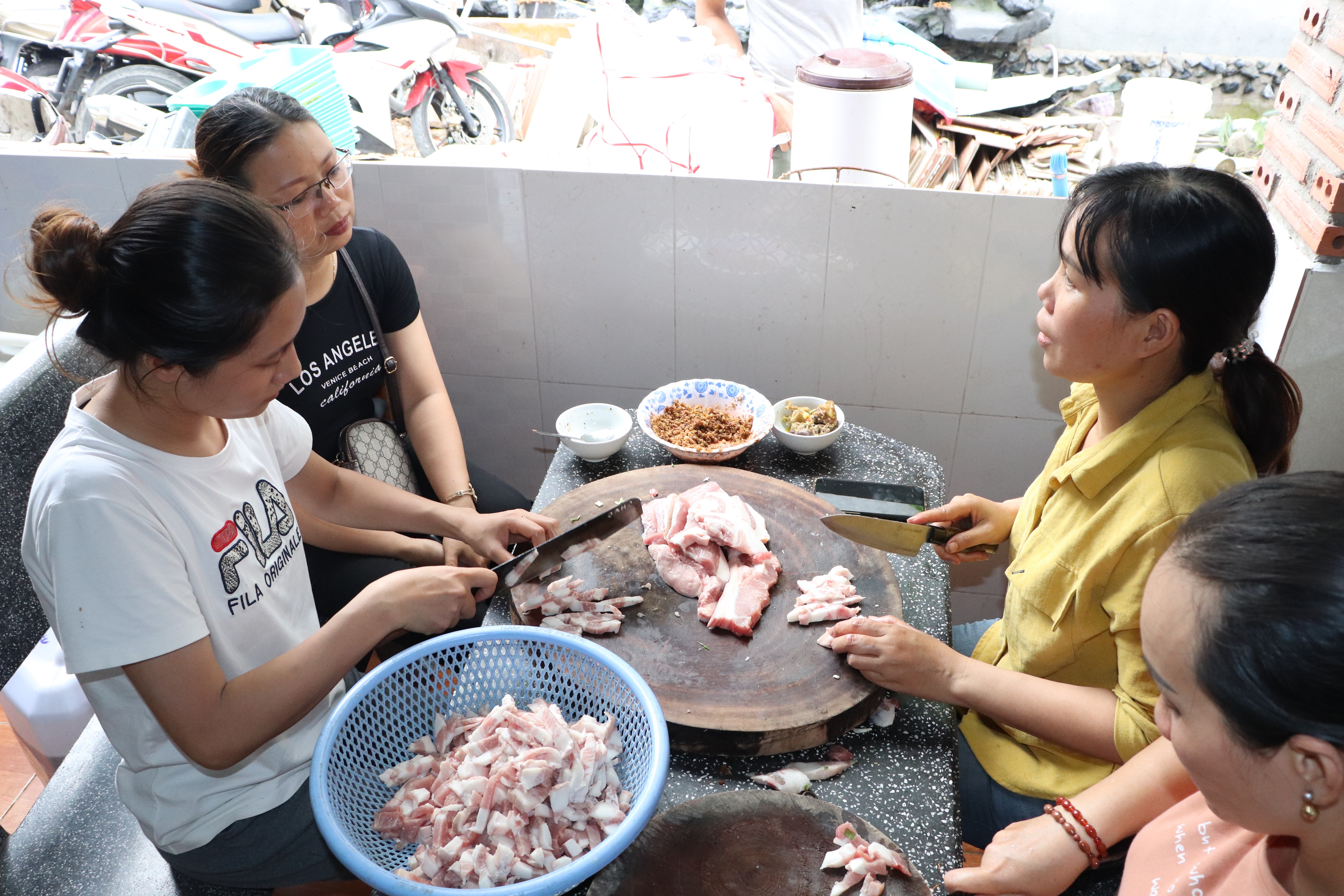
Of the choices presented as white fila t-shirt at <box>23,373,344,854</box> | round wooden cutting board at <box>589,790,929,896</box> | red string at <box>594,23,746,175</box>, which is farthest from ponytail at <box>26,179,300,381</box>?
red string at <box>594,23,746,175</box>

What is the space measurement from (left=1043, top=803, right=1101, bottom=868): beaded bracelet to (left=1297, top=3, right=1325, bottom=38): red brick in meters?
1.96

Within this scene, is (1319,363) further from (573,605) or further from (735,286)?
(573,605)

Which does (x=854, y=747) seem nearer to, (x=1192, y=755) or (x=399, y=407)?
(x=1192, y=755)

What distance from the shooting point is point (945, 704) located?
1527 mm

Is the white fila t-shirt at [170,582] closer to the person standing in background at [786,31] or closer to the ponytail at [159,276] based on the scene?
the ponytail at [159,276]

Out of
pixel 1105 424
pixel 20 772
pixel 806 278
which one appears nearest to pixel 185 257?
pixel 1105 424

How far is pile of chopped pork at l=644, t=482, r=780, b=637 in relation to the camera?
63.6 inches

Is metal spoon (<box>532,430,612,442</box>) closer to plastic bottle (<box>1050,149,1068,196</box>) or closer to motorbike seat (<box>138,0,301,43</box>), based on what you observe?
plastic bottle (<box>1050,149,1068,196</box>)

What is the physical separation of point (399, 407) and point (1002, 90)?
9.60 ft

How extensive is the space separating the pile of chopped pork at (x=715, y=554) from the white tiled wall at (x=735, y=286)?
115 cm

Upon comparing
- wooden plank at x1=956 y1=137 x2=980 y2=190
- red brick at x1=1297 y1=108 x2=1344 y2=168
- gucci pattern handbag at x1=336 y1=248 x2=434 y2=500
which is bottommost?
gucci pattern handbag at x1=336 y1=248 x2=434 y2=500

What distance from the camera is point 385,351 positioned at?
2424 millimetres

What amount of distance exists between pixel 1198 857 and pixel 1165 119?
2319mm

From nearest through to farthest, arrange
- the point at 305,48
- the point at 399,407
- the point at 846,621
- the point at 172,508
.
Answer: the point at 172,508 → the point at 846,621 → the point at 399,407 → the point at 305,48
